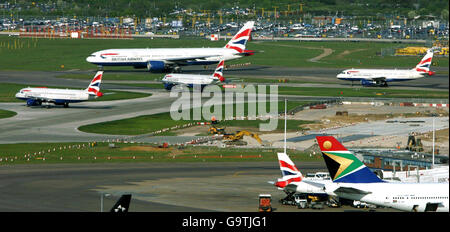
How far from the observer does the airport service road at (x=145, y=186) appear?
6319cm

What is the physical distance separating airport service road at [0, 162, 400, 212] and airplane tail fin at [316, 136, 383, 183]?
572 inches

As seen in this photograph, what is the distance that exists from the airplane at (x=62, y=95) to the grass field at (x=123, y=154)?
113ft

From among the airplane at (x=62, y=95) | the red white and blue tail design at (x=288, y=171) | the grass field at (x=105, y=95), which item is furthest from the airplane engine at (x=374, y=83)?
the red white and blue tail design at (x=288, y=171)

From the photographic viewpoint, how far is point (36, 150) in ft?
323

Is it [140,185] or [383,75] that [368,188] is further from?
[383,75]

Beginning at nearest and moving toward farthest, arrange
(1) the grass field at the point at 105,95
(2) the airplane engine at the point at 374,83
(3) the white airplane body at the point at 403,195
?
(3) the white airplane body at the point at 403,195 < (1) the grass field at the point at 105,95 < (2) the airplane engine at the point at 374,83

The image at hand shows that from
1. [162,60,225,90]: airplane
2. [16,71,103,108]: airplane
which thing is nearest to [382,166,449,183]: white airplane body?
[16,71,103,108]: airplane

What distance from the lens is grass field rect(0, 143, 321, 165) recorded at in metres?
92.2

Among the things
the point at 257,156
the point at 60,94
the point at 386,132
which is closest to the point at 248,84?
the point at 60,94

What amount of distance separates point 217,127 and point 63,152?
30332 mm

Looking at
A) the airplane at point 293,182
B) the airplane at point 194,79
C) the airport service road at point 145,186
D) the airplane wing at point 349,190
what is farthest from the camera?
the airplane at point 194,79

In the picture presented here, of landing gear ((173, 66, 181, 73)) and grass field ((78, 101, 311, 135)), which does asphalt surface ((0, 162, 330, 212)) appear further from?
landing gear ((173, 66, 181, 73))

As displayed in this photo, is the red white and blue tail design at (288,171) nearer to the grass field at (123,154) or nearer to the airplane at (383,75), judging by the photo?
the grass field at (123,154)

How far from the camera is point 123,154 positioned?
96.2 m
